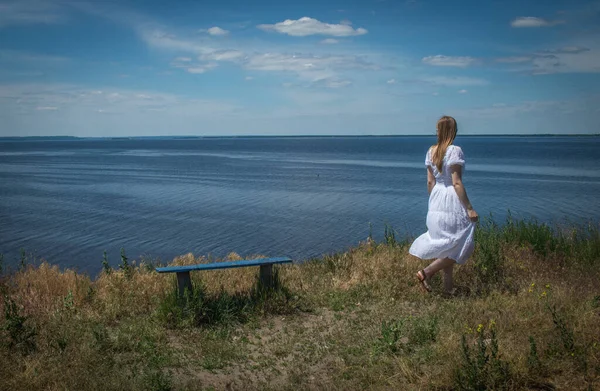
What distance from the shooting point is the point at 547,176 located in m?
43.7

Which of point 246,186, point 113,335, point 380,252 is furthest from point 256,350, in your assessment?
point 246,186

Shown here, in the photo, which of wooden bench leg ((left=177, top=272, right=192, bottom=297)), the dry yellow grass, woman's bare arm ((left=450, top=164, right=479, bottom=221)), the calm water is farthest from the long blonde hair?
the calm water

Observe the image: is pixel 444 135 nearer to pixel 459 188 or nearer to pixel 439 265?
pixel 459 188

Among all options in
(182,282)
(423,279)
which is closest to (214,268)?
(182,282)

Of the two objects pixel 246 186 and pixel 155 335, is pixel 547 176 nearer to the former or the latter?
pixel 246 186

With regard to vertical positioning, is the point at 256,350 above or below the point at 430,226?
below

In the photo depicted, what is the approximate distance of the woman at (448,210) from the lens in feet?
24.2

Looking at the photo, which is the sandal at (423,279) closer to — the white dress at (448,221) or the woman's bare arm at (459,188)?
the white dress at (448,221)

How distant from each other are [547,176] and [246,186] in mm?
23192

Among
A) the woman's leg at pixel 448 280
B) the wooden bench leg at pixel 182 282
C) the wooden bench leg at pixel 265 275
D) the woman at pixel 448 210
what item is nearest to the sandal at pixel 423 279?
the woman at pixel 448 210

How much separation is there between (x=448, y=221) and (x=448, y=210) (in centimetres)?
15

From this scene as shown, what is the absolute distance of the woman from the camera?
7.39m

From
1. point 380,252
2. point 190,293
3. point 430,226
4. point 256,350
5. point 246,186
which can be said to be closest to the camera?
point 256,350

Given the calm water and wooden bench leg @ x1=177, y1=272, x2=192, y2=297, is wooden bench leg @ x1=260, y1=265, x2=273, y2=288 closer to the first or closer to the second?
wooden bench leg @ x1=177, y1=272, x2=192, y2=297
